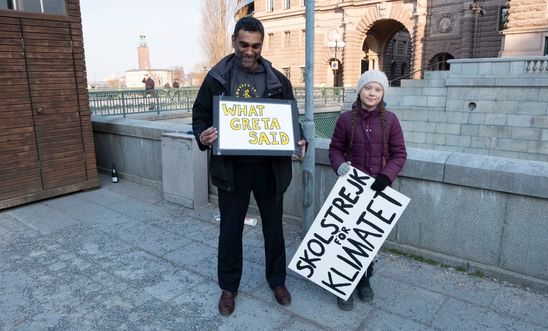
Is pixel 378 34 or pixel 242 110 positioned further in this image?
pixel 378 34

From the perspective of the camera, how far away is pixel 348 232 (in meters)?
3.41

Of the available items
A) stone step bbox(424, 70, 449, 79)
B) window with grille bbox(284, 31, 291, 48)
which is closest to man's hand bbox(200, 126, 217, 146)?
stone step bbox(424, 70, 449, 79)

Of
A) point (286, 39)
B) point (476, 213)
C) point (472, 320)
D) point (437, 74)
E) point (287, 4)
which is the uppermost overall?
point (287, 4)

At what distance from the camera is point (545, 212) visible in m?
3.54

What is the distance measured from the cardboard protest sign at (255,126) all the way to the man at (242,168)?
82 millimetres

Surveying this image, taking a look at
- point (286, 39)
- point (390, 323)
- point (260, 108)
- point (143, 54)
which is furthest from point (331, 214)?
point (143, 54)

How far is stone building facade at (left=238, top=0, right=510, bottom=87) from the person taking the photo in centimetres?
3206

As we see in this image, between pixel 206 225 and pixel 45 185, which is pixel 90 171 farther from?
pixel 206 225

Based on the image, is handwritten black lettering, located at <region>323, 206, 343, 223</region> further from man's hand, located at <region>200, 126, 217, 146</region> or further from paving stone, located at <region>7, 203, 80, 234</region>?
paving stone, located at <region>7, 203, 80, 234</region>

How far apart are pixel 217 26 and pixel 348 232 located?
37683 millimetres

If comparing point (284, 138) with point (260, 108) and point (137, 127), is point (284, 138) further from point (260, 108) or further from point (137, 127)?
point (137, 127)

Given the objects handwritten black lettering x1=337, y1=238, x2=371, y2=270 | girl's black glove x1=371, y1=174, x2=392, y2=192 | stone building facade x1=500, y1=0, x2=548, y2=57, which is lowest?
handwritten black lettering x1=337, y1=238, x2=371, y2=270

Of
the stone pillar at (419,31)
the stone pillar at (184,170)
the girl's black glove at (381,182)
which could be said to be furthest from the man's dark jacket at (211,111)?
the stone pillar at (419,31)

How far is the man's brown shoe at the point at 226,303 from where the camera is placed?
336 cm
